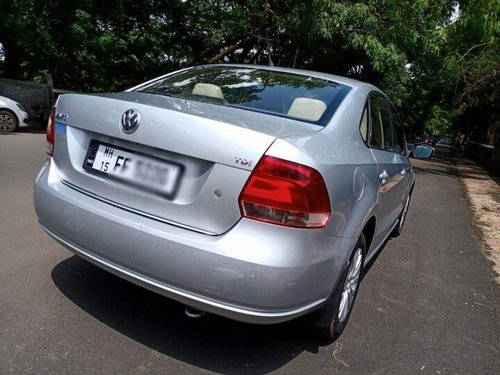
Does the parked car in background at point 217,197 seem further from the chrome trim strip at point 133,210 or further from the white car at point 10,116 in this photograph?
the white car at point 10,116

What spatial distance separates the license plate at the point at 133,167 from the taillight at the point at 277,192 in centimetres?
41

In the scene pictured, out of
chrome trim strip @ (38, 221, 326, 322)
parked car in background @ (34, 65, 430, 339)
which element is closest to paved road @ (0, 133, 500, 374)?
parked car in background @ (34, 65, 430, 339)

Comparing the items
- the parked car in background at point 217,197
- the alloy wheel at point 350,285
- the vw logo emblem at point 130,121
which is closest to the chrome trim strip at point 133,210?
the parked car in background at point 217,197

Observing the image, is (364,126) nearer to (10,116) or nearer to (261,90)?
(261,90)

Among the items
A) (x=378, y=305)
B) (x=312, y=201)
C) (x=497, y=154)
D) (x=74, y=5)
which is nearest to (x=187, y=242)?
(x=312, y=201)

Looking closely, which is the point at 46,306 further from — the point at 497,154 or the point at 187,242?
the point at 497,154

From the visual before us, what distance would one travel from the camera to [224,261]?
2.27 meters

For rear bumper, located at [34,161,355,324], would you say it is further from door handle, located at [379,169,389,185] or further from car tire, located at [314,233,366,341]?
door handle, located at [379,169,389,185]

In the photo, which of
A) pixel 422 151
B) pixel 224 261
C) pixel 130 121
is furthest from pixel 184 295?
pixel 422 151

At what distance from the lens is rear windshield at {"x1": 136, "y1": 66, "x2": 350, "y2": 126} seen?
3010 mm

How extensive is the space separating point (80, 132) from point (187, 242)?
100 cm

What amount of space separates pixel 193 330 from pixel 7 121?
36.5 ft

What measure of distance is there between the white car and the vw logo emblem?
36.0 feet

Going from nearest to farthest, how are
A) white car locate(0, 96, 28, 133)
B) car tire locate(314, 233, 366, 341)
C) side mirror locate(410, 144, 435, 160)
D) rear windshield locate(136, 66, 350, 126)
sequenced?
car tire locate(314, 233, 366, 341)
rear windshield locate(136, 66, 350, 126)
side mirror locate(410, 144, 435, 160)
white car locate(0, 96, 28, 133)
